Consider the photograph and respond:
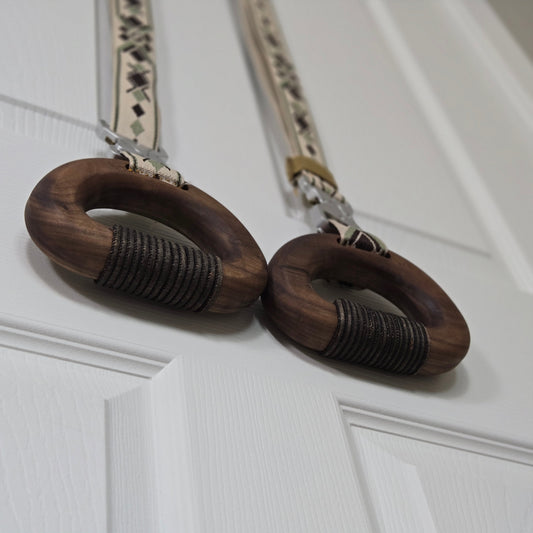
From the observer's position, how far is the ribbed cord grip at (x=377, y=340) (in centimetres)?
48

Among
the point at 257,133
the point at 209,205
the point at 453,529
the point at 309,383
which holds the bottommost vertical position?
the point at 453,529

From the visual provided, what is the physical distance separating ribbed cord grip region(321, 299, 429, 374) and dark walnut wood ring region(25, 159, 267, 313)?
0.06 meters

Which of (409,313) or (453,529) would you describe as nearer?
(453,529)

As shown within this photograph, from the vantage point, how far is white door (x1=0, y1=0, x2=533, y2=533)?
15.0 inches

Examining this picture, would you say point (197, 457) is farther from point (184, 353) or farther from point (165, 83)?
point (165, 83)

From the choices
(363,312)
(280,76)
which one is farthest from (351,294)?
(280,76)

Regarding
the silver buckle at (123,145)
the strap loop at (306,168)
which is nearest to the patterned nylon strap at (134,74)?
the silver buckle at (123,145)

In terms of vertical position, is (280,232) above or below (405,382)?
above

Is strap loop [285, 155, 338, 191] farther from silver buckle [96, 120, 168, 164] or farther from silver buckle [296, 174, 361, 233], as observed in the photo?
silver buckle [96, 120, 168, 164]

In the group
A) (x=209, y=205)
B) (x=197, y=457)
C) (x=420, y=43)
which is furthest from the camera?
(x=420, y=43)

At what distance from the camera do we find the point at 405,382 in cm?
53

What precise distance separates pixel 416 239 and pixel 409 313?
18cm

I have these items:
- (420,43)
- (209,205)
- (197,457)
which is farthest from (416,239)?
(420,43)

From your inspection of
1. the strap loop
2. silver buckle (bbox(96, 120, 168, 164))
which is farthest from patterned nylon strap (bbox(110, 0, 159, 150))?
the strap loop
